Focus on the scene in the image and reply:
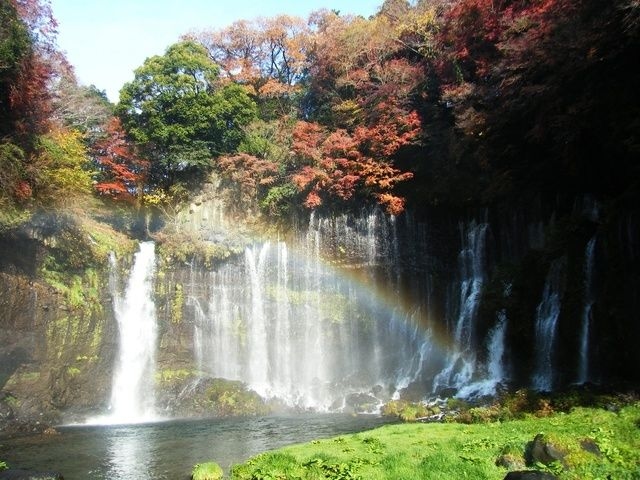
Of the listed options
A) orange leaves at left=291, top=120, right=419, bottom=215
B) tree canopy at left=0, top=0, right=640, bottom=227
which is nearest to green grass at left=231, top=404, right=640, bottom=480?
tree canopy at left=0, top=0, right=640, bottom=227

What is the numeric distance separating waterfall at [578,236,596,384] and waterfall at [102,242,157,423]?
1890 centimetres

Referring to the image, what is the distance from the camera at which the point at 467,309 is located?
25.8m

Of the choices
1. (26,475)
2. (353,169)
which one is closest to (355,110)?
(353,169)

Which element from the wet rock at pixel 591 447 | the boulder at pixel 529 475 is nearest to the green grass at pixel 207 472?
the boulder at pixel 529 475

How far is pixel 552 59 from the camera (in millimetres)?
17984

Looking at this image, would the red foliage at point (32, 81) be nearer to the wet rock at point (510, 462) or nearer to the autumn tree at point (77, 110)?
the autumn tree at point (77, 110)

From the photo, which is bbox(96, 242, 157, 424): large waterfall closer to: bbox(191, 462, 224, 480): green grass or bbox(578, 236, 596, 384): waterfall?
bbox(191, 462, 224, 480): green grass

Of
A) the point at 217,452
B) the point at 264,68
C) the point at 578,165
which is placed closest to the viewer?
the point at 217,452

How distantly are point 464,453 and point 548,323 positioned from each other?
37.0ft

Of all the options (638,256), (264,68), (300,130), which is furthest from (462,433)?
(264,68)

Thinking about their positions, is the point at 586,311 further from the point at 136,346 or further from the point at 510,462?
the point at 136,346

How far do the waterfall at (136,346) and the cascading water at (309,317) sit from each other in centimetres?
262

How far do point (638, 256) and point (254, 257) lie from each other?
2053 centimetres

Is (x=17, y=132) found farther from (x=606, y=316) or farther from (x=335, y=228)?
(x=606, y=316)
